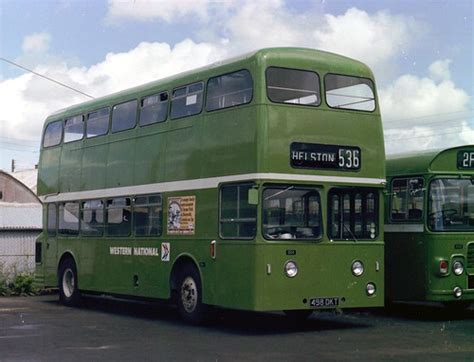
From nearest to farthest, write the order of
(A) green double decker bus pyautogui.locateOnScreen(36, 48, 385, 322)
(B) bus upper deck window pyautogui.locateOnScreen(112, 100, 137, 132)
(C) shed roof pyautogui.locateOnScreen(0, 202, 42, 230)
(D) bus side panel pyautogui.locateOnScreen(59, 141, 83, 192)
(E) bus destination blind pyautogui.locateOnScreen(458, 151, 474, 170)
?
1. (A) green double decker bus pyautogui.locateOnScreen(36, 48, 385, 322)
2. (E) bus destination blind pyautogui.locateOnScreen(458, 151, 474, 170)
3. (B) bus upper deck window pyautogui.locateOnScreen(112, 100, 137, 132)
4. (D) bus side panel pyautogui.locateOnScreen(59, 141, 83, 192)
5. (C) shed roof pyautogui.locateOnScreen(0, 202, 42, 230)

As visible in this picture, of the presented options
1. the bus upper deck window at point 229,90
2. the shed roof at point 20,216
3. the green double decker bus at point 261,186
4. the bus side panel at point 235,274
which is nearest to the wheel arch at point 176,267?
the green double decker bus at point 261,186

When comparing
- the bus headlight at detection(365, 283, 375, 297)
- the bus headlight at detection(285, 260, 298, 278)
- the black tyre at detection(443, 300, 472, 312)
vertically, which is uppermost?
the bus headlight at detection(285, 260, 298, 278)

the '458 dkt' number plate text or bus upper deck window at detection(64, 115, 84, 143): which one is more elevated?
bus upper deck window at detection(64, 115, 84, 143)

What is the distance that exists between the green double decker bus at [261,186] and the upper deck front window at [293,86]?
0.02 m

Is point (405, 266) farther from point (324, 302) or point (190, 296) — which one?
point (190, 296)

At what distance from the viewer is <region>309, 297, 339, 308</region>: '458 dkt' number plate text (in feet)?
45.3

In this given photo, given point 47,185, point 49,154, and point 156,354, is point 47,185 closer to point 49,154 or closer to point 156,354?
point 49,154

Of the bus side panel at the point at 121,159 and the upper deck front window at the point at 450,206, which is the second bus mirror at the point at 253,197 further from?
the bus side panel at the point at 121,159

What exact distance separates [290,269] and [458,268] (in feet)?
11.7

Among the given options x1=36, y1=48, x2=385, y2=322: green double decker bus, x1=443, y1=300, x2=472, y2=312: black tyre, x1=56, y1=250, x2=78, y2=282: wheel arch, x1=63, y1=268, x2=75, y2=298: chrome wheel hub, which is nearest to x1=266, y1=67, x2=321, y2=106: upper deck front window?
x1=36, y1=48, x2=385, y2=322: green double decker bus

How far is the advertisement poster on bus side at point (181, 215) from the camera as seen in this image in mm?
15062

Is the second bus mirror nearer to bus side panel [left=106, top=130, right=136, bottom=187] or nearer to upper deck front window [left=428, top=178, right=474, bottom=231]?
upper deck front window [left=428, top=178, right=474, bottom=231]

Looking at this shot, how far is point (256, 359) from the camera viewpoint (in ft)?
35.8

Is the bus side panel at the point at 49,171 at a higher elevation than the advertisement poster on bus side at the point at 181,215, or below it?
higher
